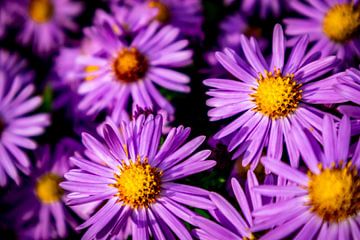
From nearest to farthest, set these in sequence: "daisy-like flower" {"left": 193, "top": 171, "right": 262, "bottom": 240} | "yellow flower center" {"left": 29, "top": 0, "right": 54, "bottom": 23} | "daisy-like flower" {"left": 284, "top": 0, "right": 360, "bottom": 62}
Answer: "daisy-like flower" {"left": 193, "top": 171, "right": 262, "bottom": 240} → "daisy-like flower" {"left": 284, "top": 0, "right": 360, "bottom": 62} → "yellow flower center" {"left": 29, "top": 0, "right": 54, "bottom": 23}

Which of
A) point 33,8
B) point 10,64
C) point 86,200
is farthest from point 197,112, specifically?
point 33,8

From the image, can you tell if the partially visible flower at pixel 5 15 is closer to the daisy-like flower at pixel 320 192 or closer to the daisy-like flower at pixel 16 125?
the daisy-like flower at pixel 16 125

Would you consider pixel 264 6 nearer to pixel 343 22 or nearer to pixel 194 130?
pixel 343 22

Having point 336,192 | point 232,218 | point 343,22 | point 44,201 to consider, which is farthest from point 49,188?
point 343,22

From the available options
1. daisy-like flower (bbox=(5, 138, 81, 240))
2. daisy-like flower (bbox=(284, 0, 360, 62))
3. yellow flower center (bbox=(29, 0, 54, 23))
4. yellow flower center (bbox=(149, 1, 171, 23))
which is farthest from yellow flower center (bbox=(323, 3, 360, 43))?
yellow flower center (bbox=(29, 0, 54, 23))

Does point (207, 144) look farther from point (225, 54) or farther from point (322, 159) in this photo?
point (322, 159)

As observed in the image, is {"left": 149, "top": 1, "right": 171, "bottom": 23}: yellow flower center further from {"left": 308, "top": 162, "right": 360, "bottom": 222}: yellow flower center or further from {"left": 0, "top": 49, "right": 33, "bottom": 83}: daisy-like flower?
{"left": 308, "top": 162, "right": 360, "bottom": 222}: yellow flower center

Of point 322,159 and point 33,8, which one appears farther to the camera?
point 33,8
